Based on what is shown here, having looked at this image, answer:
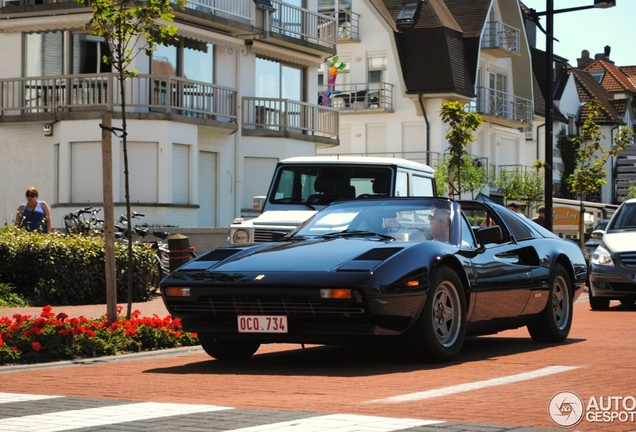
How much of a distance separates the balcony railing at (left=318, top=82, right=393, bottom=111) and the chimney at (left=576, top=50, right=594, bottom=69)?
164 ft

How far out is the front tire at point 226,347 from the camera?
1062cm

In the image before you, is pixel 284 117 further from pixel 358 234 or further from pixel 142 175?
pixel 358 234

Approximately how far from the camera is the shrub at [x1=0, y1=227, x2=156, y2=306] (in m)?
19.0

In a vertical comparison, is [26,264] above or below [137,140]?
below

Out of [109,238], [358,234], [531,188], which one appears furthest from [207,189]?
[358,234]

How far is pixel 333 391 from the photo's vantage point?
8.31 metres

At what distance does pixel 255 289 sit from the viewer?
973 centimetres

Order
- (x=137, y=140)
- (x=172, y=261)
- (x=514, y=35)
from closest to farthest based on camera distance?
(x=172, y=261) < (x=137, y=140) < (x=514, y=35)

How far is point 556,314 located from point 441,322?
2.79 metres

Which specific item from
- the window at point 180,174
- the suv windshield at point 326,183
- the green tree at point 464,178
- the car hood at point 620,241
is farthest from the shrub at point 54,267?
the green tree at point 464,178

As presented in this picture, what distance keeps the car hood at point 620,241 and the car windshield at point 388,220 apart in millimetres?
8654

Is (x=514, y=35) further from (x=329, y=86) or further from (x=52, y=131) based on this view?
(x=52, y=131)

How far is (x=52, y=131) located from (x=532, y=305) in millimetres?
24445

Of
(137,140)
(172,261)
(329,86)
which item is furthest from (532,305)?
(329,86)
